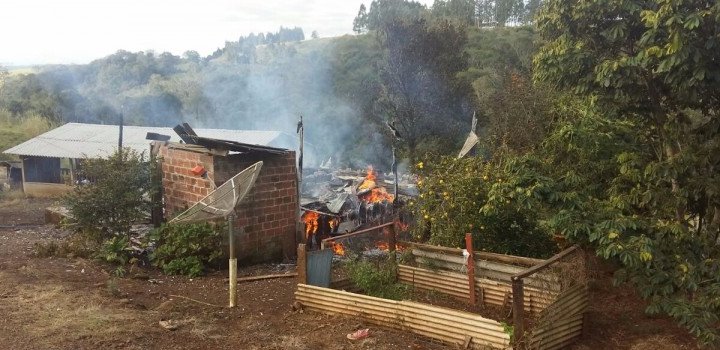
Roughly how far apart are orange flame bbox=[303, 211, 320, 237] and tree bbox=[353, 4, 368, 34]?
45.6 m

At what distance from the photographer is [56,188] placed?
2070 centimetres

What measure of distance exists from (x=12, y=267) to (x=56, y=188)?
13.0 metres

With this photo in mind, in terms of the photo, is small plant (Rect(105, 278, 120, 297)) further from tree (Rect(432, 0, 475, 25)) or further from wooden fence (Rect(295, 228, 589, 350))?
tree (Rect(432, 0, 475, 25))

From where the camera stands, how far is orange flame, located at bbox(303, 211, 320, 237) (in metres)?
12.1

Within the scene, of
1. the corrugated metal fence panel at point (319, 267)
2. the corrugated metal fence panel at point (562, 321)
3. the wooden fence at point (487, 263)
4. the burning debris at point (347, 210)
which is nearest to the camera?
the corrugated metal fence panel at point (562, 321)

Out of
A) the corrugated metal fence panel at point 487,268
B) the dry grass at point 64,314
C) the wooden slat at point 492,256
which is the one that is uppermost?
the wooden slat at point 492,256

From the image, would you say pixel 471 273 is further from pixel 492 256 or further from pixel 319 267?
pixel 319 267

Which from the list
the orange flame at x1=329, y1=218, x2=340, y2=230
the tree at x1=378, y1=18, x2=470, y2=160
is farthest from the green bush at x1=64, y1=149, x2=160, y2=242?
the tree at x1=378, y1=18, x2=470, y2=160

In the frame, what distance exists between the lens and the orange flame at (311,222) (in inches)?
476

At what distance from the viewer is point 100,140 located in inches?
834

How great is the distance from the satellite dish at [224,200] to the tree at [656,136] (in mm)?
3807

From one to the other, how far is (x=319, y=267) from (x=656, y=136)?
5.00 meters

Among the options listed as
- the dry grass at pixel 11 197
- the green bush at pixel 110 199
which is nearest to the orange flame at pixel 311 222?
the green bush at pixel 110 199

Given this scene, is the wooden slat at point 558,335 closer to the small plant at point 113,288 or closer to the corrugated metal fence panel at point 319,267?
the corrugated metal fence panel at point 319,267
